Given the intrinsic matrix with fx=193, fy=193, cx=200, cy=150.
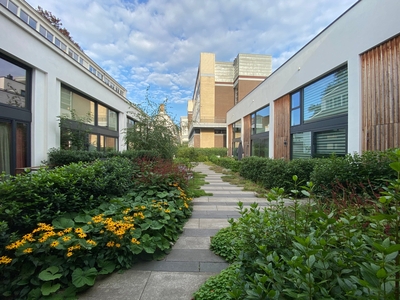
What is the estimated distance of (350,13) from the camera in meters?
5.84

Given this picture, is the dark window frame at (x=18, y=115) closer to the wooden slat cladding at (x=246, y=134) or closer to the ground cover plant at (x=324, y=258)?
the ground cover plant at (x=324, y=258)

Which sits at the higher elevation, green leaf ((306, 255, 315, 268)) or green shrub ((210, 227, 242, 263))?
green leaf ((306, 255, 315, 268))

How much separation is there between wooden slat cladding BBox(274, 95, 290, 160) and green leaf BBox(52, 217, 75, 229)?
8.76 meters

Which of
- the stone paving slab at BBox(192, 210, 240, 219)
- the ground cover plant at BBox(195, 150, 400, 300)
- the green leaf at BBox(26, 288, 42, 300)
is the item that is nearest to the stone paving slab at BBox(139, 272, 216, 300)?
Result: the ground cover plant at BBox(195, 150, 400, 300)

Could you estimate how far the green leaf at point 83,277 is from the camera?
6.52 feet

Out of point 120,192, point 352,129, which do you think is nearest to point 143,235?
point 120,192

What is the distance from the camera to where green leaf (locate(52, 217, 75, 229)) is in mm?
2436

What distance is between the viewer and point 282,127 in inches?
379

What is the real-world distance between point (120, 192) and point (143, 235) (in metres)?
1.49

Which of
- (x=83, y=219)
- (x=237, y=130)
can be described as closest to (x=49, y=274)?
(x=83, y=219)

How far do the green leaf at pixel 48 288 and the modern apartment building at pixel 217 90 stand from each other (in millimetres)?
28615

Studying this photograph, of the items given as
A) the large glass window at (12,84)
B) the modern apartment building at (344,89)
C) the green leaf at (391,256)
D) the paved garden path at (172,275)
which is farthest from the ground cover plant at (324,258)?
the large glass window at (12,84)

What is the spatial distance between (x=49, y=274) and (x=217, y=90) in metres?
32.0

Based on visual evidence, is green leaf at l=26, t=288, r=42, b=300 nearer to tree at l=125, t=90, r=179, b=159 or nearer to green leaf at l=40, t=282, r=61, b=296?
green leaf at l=40, t=282, r=61, b=296
